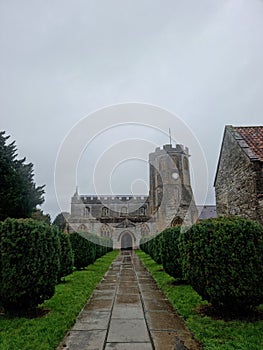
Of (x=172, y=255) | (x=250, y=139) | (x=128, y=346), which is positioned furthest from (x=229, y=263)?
(x=250, y=139)

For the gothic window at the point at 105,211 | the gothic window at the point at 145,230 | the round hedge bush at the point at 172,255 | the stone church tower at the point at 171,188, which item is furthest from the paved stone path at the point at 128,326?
the gothic window at the point at 105,211

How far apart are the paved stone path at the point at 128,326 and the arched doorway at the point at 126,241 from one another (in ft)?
107

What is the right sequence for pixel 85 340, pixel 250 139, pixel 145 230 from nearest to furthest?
1. pixel 85 340
2. pixel 250 139
3. pixel 145 230

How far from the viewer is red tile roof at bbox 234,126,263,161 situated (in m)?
9.30

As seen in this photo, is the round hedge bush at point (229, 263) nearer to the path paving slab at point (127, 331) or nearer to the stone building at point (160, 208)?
the path paving slab at point (127, 331)

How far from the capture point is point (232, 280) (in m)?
4.32

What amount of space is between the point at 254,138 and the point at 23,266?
8887mm

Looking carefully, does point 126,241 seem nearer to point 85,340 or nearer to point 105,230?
point 105,230

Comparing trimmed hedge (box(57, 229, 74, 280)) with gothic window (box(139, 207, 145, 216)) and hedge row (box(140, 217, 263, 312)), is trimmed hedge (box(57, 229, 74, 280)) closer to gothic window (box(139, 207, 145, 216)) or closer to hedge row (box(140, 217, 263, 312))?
hedge row (box(140, 217, 263, 312))

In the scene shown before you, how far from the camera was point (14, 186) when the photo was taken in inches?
862

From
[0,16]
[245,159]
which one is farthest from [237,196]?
[0,16]

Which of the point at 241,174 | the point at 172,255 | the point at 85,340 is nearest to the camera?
the point at 85,340

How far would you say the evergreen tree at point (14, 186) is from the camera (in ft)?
70.2

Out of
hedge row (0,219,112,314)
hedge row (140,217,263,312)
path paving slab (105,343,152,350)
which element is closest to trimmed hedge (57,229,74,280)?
hedge row (0,219,112,314)
